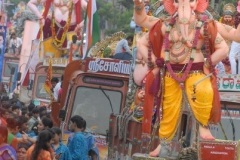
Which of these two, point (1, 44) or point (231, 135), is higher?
point (1, 44)

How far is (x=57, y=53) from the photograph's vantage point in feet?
67.1

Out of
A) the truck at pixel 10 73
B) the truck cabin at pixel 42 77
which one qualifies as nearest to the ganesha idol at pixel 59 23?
the truck cabin at pixel 42 77

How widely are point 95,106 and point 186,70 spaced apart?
5.03 m

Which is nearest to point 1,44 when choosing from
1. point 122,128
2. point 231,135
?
point 122,128

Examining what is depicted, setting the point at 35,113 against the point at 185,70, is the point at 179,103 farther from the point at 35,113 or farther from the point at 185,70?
the point at 35,113

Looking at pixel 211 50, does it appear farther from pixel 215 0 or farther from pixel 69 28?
pixel 69 28

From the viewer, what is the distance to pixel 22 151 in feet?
32.4

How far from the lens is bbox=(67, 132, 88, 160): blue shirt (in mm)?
11086

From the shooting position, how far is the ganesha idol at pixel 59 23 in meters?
20.0

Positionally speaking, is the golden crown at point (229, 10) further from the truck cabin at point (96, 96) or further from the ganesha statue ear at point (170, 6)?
the ganesha statue ear at point (170, 6)

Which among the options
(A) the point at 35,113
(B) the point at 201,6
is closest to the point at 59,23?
(A) the point at 35,113

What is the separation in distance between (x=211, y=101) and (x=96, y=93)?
5210mm

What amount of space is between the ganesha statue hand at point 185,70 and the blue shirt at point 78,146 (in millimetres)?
1930

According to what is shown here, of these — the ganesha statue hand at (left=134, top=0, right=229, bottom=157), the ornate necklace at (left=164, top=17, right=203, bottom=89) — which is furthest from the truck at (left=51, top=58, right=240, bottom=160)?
the ornate necklace at (left=164, top=17, right=203, bottom=89)
